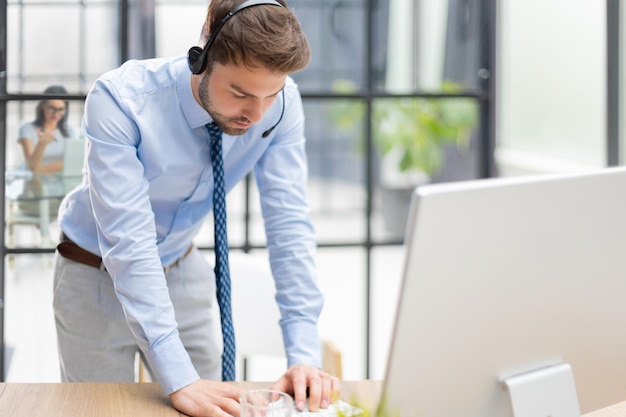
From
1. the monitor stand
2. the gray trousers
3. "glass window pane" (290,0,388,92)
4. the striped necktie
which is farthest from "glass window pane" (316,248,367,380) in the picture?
the monitor stand

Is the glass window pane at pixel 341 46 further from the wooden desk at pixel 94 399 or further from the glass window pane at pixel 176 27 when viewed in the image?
the wooden desk at pixel 94 399

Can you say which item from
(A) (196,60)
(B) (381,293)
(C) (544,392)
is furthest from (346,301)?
(C) (544,392)

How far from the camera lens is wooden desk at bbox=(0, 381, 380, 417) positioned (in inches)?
62.6

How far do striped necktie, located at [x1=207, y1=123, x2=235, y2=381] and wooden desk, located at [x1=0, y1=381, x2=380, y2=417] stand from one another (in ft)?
0.55

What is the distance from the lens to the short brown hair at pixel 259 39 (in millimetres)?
1609

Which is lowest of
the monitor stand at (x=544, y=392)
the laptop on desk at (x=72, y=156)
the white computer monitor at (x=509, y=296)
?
the monitor stand at (x=544, y=392)

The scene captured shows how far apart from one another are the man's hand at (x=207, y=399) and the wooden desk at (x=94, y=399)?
2 cm

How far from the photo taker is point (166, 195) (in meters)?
1.94

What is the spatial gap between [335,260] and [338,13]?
0.82 m

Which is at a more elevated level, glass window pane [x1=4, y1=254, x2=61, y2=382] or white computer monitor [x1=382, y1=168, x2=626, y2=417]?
white computer monitor [x1=382, y1=168, x2=626, y2=417]

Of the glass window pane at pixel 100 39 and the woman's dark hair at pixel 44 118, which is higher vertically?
the glass window pane at pixel 100 39

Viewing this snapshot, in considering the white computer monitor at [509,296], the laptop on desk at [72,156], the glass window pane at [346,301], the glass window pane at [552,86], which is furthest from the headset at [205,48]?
the glass window pane at [552,86]

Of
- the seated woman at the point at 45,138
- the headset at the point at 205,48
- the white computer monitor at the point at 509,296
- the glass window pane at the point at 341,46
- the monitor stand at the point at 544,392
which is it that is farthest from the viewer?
the glass window pane at the point at 341,46

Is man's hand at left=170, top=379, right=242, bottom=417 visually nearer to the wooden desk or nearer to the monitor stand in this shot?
the wooden desk
